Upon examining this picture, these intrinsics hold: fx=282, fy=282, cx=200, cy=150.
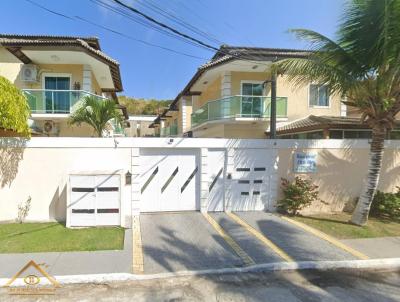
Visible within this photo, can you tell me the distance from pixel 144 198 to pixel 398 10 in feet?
27.3

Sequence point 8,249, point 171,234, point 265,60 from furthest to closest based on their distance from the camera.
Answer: point 265,60, point 171,234, point 8,249

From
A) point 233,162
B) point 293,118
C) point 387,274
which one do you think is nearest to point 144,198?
point 233,162

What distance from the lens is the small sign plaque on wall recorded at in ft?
30.7

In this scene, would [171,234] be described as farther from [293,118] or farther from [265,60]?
[293,118]

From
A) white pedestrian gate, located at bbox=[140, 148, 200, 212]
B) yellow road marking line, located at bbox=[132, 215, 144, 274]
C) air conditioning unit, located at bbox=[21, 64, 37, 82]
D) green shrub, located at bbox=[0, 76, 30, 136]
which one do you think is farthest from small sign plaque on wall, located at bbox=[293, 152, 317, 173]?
air conditioning unit, located at bbox=[21, 64, 37, 82]

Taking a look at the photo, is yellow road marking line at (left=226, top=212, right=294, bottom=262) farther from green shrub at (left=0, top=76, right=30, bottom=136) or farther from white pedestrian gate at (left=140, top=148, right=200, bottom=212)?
green shrub at (left=0, top=76, right=30, bottom=136)

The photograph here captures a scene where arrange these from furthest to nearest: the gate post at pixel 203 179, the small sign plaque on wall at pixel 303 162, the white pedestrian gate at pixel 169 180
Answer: the small sign plaque on wall at pixel 303 162, the gate post at pixel 203 179, the white pedestrian gate at pixel 169 180

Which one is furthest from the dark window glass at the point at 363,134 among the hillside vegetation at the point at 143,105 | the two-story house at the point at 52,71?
the hillside vegetation at the point at 143,105

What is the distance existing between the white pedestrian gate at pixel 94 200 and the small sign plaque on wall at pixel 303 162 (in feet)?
18.6

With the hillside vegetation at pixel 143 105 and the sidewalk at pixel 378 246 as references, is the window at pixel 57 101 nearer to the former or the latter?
the sidewalk at pixel 378 246

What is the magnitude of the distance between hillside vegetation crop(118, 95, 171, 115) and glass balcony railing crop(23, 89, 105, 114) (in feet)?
163

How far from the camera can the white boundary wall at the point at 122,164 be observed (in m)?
7.77

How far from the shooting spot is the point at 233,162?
926 cm

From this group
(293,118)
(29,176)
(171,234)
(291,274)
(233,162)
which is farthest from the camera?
(293,118)
